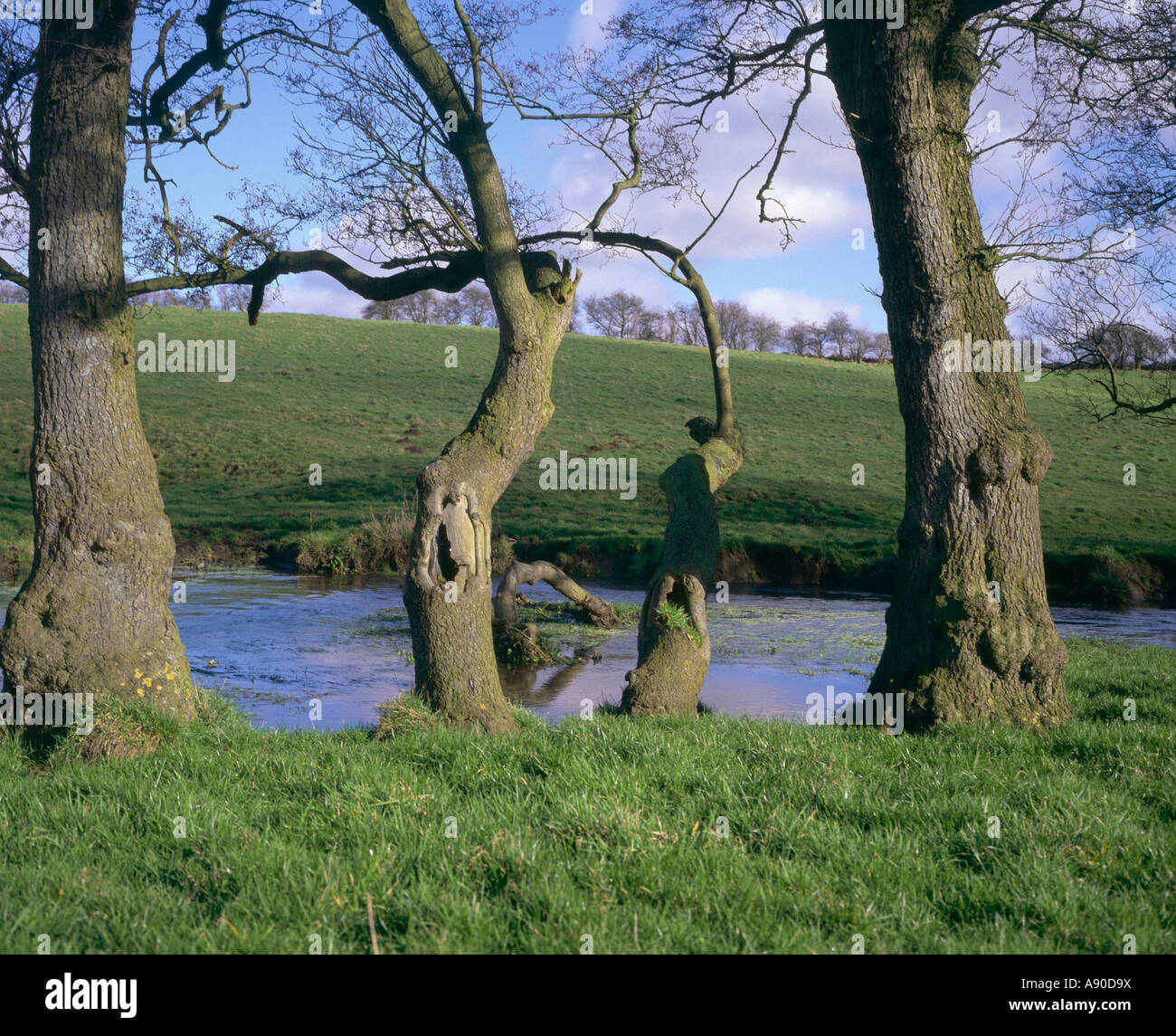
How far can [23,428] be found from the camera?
123 ft

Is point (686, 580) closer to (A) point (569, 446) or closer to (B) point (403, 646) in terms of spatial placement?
(B) point (403, 646)

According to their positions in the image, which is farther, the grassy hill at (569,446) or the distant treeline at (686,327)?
the distant treeline at (686,327)

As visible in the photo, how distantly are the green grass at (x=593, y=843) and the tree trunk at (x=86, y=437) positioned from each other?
26.5 inches

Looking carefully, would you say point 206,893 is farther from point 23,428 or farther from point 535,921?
point 23,428

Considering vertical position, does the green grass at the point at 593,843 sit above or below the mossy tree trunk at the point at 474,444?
below

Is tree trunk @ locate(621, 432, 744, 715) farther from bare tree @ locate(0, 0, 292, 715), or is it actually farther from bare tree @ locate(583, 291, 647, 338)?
bare tree @ locate(583, 291, 647, 338)

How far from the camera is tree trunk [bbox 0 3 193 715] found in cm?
679

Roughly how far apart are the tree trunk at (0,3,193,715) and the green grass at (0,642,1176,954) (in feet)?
2.21

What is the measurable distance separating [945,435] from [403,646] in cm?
898

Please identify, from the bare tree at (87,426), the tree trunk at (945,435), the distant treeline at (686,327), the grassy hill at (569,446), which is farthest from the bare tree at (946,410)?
the distant treeline at (686,327)

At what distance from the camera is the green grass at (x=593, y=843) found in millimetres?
3740

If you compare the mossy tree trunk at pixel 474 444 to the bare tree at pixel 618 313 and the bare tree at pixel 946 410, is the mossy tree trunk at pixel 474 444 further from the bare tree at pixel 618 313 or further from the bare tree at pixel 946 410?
the bare tree at pixel 618 313

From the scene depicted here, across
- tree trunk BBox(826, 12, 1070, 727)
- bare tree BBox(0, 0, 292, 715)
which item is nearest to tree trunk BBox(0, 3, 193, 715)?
bare tree BBox(0, 0, 292, 715)

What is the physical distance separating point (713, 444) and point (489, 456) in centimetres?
363
